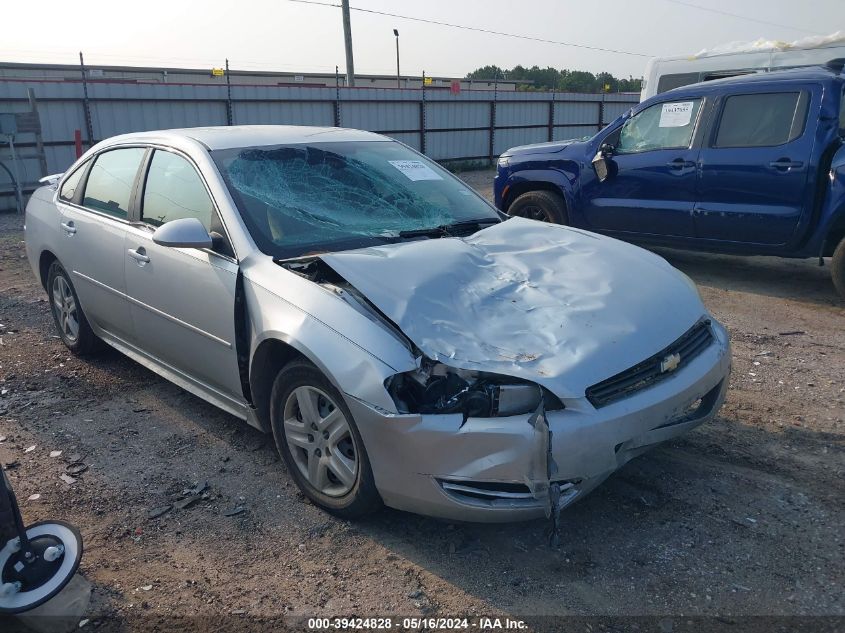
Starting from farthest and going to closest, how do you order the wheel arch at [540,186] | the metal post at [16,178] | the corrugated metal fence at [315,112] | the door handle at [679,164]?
the corrugated metal fence at [315,112] < the metal post at [16,178] < the wheel arch at [540,186] < the door handle at [679,164]

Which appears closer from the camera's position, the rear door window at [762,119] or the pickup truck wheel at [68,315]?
the pickup truck wheel at [68,315]

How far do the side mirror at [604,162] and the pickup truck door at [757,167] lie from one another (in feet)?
3.20

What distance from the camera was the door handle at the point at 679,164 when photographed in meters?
6.94

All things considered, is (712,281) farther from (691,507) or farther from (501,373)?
(501,373)

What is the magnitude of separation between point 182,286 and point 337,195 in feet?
3.16

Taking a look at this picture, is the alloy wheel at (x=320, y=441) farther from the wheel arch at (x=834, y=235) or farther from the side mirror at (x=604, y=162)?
the side mirror at (x=604, y=162)

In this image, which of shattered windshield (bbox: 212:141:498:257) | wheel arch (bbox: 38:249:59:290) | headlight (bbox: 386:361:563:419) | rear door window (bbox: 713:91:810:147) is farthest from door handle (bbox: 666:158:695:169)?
Answer: wheel arch (bbox: 38:249:59:290)

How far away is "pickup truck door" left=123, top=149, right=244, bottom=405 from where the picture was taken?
359 cm

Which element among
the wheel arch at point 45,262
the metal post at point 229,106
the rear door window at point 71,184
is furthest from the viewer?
the metal post at point 229,106

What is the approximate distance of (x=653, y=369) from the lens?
301 cm

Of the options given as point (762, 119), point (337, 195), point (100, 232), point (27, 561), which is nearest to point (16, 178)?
point (100, 232)

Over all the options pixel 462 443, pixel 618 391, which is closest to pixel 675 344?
pixel 618 391

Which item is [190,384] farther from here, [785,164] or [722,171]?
[785,164]

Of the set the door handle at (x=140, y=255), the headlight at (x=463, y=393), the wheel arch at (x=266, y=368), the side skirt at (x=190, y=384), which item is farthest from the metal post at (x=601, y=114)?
the headlight at (x=463, y=393)
